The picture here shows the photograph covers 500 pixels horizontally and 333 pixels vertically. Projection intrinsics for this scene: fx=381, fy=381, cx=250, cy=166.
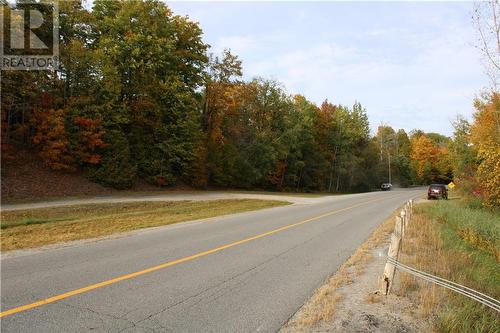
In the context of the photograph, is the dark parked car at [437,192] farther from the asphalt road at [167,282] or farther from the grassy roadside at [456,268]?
the asphalt road at [167,282]

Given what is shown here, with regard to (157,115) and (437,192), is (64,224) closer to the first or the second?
(157,115)

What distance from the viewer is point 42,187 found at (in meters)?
24.7

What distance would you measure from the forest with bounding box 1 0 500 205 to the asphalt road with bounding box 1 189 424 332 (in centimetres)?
1168

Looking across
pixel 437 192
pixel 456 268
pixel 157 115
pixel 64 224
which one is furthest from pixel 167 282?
pixel 437 192

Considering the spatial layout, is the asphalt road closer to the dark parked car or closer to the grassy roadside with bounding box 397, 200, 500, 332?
the grassy roadside with bounding box 397, 200, 500, 332

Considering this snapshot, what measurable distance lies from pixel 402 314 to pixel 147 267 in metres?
4.76

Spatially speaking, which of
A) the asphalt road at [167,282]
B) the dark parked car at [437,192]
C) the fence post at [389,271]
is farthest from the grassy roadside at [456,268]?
the dark parked car at [437,192]

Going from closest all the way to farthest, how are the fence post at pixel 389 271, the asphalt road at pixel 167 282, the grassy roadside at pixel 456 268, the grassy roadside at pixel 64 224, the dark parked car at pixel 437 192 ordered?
the asphalt road at pixel 167 282 → the grassy roadside at pixel 456 268 → the fence post at pixel 389 271 → the grassy roadside at pixel 64 224 → the dark parked car at pixel 437 192

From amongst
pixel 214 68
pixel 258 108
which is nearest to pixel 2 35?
pixel 214 68

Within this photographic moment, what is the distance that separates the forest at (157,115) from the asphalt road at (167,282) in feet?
38.3

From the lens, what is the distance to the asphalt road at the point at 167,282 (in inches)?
193

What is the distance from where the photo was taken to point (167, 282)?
6.64m

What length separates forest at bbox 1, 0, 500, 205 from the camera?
27.5 metres

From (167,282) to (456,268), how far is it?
238 inches
